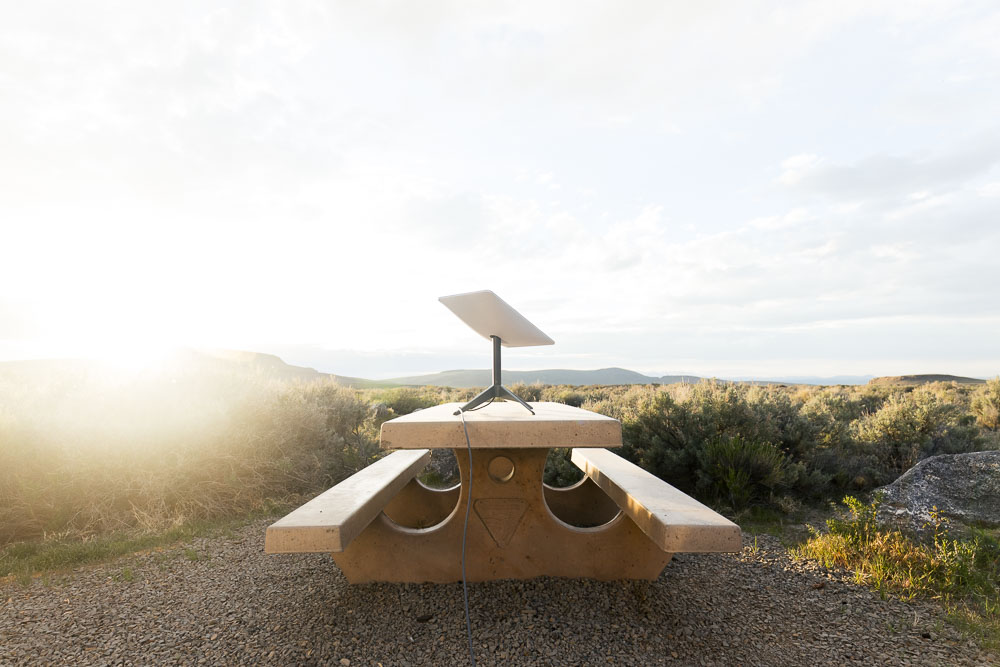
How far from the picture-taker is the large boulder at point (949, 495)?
328 cm

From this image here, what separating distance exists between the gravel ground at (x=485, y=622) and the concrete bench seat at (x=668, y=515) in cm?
52

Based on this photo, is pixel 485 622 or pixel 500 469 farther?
pixel 500 469

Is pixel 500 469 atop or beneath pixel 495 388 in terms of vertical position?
beneath

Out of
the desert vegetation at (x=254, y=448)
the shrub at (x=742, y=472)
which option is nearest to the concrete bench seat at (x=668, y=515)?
the shrub at (x=742, y=472)

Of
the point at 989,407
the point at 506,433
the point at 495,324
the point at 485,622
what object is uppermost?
the point at 495,324

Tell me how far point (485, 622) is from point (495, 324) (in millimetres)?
1478

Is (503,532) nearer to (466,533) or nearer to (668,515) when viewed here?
(466,533)

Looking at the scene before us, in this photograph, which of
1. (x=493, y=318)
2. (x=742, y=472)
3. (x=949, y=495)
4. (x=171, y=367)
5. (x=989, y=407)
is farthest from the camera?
(x=989, y=407)

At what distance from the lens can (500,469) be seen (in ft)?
9.18

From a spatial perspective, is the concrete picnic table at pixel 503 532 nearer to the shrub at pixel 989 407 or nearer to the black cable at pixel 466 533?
the black cable at pixel 466 533

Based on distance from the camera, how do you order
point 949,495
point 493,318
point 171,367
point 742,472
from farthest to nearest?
point 171,367
point 742,472
point 949,495
point 493,318

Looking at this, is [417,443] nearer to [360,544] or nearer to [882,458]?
[360,544]

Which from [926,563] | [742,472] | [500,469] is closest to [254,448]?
[500,469]

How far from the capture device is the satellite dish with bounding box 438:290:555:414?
2.62 metres
